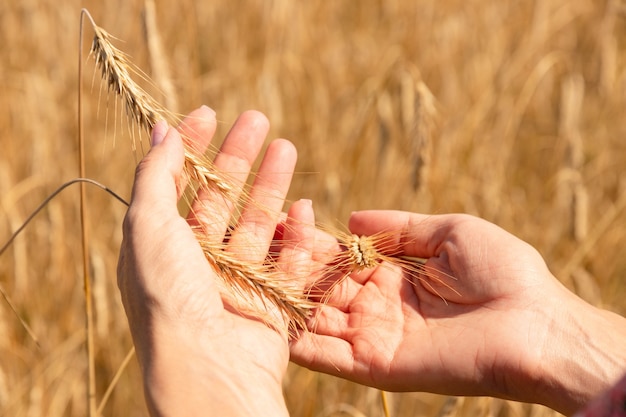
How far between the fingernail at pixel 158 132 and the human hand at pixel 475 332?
0.56m

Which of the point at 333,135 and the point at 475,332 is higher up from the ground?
the point at 333,135

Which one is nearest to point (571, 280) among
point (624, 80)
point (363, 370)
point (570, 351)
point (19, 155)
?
point (570, 351)

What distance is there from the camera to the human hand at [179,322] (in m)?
1.35

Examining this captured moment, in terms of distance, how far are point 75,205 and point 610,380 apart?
215 centimetres

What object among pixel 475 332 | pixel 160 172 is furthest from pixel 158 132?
pixel 475 332

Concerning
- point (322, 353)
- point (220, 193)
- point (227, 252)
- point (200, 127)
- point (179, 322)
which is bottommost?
point (322, 353)

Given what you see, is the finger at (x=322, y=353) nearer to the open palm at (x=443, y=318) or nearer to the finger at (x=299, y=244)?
the open palm at (x=443, y=318)

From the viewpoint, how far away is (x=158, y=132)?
1537 mm

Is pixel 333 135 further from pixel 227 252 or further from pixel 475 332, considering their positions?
pixel 227 252

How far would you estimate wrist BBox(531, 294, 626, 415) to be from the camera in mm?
1664

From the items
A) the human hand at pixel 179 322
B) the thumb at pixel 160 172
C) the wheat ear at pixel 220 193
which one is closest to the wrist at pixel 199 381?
the human hand at pixel 179 322

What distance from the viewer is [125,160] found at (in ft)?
9.97

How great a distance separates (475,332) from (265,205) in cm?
61

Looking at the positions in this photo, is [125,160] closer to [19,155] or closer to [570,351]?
[19,155]
